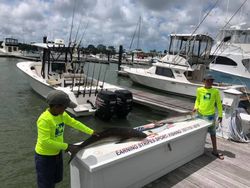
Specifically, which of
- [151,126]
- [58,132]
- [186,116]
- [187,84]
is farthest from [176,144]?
[187,84]

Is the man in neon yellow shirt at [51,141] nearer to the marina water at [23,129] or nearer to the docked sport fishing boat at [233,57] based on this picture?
the marina water at [23,129]

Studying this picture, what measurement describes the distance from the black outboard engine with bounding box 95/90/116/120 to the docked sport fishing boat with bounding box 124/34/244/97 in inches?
296

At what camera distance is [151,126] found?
4.01m

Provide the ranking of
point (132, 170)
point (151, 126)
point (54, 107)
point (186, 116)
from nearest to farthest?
point (54, 107), point (132, 170), point (151, 126), point (186, 116)

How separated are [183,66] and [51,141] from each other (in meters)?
13.3

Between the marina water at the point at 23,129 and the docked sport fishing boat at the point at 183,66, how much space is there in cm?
513

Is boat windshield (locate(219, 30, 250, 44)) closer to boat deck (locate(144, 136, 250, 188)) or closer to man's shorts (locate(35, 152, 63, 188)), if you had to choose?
boat deck (locate(144, 136, 250, 188))

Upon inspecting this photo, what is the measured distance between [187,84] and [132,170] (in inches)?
462

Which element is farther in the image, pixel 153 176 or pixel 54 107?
pixel 153 176

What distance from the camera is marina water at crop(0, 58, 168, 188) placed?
472 centimetres

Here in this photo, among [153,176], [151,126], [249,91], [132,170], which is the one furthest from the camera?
[249,91]

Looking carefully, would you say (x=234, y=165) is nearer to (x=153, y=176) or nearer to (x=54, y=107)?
(x=153, y=176)

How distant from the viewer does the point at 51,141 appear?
7.82 feet

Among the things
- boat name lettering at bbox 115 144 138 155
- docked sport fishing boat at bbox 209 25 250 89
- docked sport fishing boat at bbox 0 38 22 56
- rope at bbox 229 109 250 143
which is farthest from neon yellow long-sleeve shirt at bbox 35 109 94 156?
docked sport fishing boat at bbox 0 38 22 56
